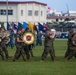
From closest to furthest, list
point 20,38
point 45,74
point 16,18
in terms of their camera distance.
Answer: point 45,74, point 20,38, point 16,18

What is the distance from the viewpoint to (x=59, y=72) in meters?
15.5

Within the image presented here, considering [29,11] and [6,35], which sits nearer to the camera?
[6,35]

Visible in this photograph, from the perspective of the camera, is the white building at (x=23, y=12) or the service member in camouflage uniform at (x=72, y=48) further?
the white building at (x=23, y=12)

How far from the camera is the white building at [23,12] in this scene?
269ft

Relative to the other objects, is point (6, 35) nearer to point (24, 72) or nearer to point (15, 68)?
point (15, 68)

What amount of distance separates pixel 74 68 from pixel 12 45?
65.8ft

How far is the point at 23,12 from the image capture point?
84875 millimetres

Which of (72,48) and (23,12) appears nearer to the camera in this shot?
(72,48)

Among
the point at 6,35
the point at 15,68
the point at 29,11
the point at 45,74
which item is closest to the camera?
the point at 45,74

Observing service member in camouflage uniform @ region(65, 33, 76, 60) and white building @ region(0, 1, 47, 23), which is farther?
white building @ region(0, 1, 47, 23)

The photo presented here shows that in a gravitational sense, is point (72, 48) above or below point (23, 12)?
above

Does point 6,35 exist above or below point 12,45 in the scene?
above

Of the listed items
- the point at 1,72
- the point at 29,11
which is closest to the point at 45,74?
the point at 1,72

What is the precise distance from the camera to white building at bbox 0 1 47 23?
82062 millimetres
